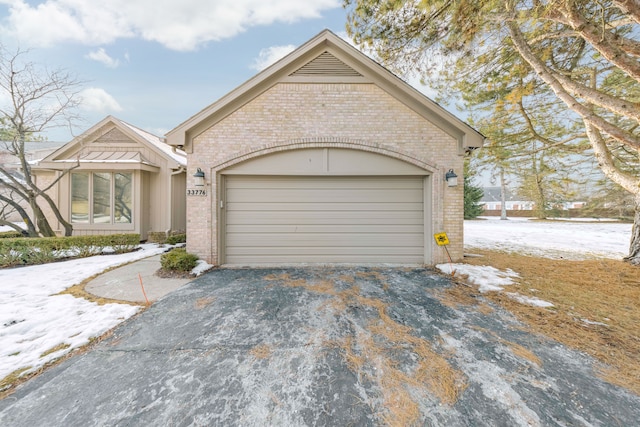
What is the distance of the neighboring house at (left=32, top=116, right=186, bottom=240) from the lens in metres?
8.52

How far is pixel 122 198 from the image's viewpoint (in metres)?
8.76

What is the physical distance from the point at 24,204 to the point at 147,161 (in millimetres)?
10610

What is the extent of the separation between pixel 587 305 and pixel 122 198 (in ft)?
42.8

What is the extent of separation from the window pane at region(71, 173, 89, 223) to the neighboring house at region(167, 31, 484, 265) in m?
6.06

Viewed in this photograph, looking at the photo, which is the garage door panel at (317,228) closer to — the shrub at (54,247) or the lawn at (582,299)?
the lawn at (582,299)

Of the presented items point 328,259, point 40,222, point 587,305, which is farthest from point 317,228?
point 40,222

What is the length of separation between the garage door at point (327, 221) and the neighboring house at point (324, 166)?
0.09 feet

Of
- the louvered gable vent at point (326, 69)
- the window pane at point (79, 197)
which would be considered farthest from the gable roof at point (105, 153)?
the louvered gable vent at point (326, 69)

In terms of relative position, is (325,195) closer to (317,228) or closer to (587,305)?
(317,228)

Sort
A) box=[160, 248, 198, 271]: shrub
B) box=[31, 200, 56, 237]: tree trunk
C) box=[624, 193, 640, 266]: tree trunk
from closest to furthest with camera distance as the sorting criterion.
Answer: box=[160, 248, 198, 271]: shrub → box=[624, 193, 640, 266]: tree trunk → box=[31, 200, 56, 237]: tree trunk

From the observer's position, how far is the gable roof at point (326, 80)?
5.61 meters

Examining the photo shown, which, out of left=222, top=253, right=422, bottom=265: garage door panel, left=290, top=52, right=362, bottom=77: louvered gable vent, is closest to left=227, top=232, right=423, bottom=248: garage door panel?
left=222, top=253, right=422, bottom=265: garage door panel

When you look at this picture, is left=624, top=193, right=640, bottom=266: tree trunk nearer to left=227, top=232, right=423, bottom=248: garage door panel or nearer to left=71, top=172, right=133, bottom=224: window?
left=227, top=232, right=423, bottom=248: garage door panel

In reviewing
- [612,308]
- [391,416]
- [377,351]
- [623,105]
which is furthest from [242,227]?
[623,105]
